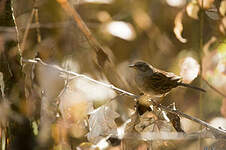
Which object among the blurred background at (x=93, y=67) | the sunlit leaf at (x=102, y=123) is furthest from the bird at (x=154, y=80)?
the sunlit leaf at (x=102, y=123)

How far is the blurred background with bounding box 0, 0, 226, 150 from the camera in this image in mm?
1666

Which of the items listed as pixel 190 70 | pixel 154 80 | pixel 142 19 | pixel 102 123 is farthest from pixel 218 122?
pixel 102 123

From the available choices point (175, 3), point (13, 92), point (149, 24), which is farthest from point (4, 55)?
point (175, 3)

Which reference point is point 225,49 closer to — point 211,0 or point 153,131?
point 211,0

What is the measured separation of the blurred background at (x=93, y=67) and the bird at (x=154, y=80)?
11 centimetres

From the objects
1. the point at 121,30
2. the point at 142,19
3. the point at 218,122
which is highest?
the point at 142,19

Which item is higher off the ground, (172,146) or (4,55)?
(4,55)

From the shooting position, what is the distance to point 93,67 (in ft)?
8.70

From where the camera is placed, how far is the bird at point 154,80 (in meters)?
2.17

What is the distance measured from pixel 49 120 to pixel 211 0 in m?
1.14

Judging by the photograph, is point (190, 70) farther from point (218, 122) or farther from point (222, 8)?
point (218, 122)

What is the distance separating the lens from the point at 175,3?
9.36 ft

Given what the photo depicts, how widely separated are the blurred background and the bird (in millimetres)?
115

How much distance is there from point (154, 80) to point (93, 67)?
0.53 meters
